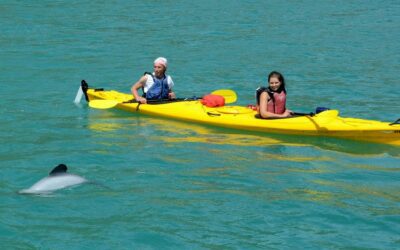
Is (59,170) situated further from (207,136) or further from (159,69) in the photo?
(159,69)

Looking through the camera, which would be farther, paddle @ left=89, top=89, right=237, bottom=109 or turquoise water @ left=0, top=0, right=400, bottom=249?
paddle @ left=89, top=89, right=237, bottom=109

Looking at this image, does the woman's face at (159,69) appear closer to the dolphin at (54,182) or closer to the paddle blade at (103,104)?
the paddle blade at (103,104)

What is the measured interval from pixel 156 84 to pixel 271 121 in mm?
2124

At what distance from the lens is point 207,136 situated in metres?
10.2

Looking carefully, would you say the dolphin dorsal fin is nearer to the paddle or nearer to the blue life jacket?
the paddle

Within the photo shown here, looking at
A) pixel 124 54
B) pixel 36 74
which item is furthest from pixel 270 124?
pixel 124 54

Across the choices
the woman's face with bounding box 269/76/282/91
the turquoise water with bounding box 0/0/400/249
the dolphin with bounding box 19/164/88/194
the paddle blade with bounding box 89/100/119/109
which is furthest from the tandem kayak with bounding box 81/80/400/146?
the dolphin with bounding box 19/164/88/194

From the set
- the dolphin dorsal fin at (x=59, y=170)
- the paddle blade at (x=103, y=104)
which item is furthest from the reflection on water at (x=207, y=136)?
the dolphin dorsal fin at (x=59, y=170)

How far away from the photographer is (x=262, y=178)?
8.39m

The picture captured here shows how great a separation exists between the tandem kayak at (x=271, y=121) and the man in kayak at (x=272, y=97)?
14 centimetres

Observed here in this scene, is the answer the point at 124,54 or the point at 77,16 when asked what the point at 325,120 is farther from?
the point at 77,16

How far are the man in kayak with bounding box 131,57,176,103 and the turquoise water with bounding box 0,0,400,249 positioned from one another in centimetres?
44

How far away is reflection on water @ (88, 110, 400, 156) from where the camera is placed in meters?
9.60

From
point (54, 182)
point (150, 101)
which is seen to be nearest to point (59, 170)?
point (54, 182)
